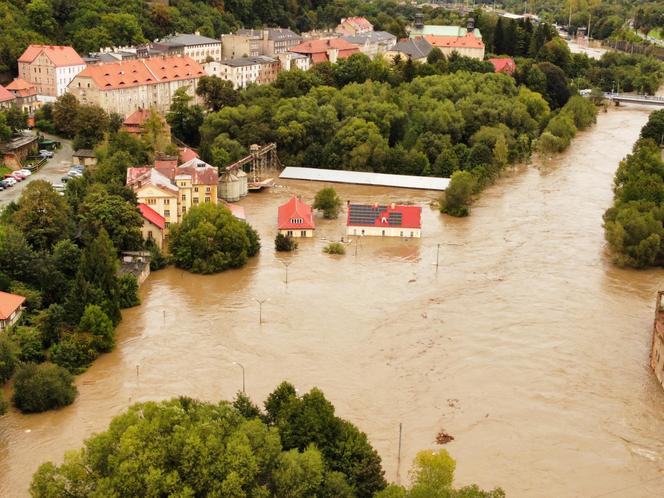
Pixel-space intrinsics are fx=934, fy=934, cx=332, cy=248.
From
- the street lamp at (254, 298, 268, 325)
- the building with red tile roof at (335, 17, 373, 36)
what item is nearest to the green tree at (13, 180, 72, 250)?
the street lamp at (254, 298, 268, 325)

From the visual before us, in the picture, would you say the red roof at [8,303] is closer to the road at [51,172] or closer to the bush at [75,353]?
the bush at [75,353]

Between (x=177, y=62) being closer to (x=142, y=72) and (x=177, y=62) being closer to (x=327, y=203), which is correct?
(x=142, y=72)

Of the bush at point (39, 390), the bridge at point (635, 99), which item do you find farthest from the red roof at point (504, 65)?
the bush at point (39, 390)

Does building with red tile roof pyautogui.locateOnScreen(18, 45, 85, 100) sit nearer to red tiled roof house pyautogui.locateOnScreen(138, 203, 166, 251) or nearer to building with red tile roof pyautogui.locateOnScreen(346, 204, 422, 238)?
red tiled roof house pyautogui.locateOnScreen(138, 203, 166, 251)

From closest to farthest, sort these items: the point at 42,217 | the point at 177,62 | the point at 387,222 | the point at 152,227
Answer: the point at 42,217 → the point at 152,227 → the point at 387,222 → the point at 177,62

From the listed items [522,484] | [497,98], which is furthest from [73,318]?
[497,98]

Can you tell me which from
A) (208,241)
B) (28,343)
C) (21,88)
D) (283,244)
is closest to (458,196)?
(283,244)

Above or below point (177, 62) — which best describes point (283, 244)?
below

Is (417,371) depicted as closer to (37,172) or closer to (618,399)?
(618,399)
